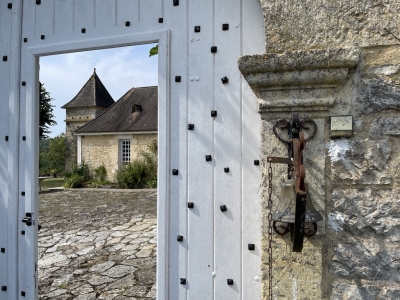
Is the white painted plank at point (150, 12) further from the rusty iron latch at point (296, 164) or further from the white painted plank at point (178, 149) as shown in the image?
the rusty iron latch at point (296, 164)

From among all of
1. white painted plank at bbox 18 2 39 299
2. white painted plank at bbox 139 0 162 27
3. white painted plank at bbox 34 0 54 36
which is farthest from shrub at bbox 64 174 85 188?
white painted plank at bbox 139 0 162 27

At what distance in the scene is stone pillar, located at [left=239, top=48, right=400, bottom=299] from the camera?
1.59m

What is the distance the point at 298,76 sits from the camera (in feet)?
5.29

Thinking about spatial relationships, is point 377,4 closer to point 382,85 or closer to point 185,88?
point 382,85

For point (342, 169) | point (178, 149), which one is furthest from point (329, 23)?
point (178, 149)

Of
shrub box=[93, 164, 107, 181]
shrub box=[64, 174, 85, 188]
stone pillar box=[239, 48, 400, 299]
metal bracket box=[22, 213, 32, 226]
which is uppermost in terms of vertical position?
stone pillar box=[239, 48, 400, 299]

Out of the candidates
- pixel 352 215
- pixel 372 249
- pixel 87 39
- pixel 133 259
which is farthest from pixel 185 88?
pixel 133 259

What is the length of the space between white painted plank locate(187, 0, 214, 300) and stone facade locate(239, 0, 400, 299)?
0.79 m

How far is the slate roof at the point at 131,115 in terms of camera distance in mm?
17500

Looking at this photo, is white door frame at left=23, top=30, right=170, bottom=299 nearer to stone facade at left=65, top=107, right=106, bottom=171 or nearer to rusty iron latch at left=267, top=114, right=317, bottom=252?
rusty iron latch at left=267, top=114, right=317, bottom=252

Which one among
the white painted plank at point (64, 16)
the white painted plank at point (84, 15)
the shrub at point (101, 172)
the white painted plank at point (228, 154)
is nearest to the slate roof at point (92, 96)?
the shrub at point (101, 172)

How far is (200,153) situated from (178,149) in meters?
0.18

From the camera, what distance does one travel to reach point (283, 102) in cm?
166

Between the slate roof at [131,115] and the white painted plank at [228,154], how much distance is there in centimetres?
1431
